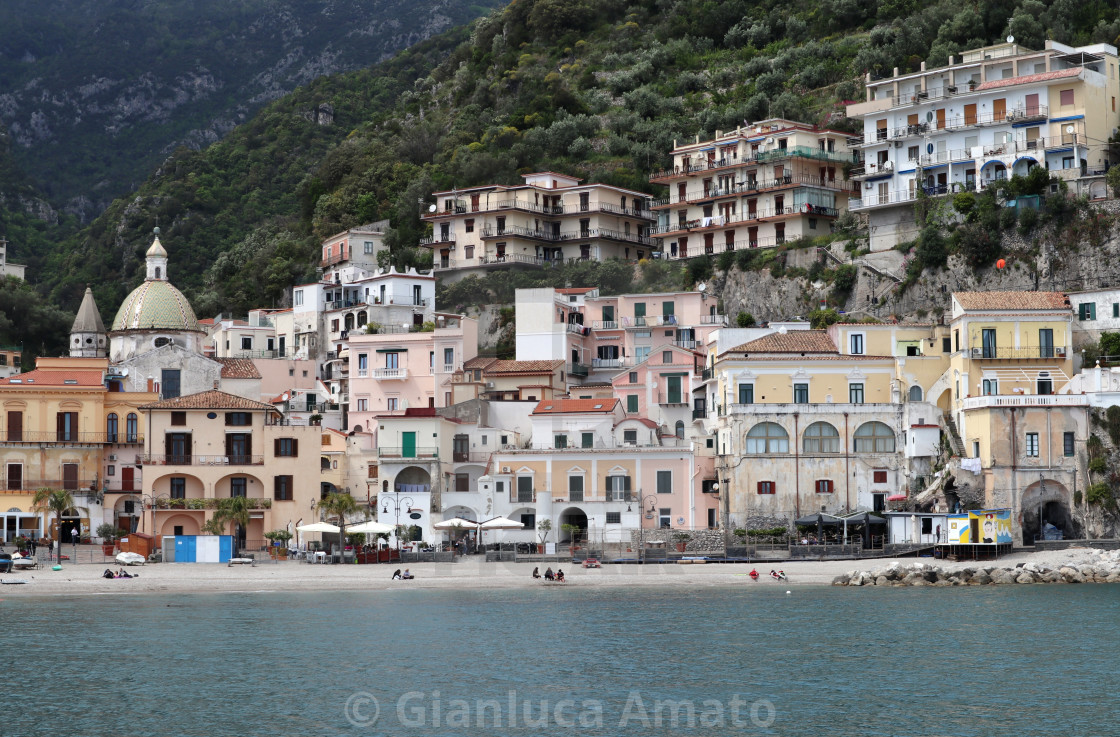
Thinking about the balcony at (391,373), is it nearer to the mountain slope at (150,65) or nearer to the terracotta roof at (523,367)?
the terracotta roof at (523,367)

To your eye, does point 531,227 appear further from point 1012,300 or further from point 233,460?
point 1012,300

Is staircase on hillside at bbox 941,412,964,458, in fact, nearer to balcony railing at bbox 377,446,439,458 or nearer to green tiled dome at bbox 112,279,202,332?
balcony railing at bbox 377,446,439,458

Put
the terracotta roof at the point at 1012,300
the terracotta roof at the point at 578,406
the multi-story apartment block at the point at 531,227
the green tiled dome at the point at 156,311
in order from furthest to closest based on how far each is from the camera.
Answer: the multi-story apartment block at the point at 531,227 < the green tiled dome at the point at 156,311 < the terracotta roof at the point at 578,406 < the terracotta roof at the point at 1012,300

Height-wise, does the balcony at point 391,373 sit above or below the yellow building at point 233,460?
above

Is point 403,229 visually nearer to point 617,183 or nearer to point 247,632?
point 617,183

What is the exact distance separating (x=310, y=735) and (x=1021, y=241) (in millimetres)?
52186

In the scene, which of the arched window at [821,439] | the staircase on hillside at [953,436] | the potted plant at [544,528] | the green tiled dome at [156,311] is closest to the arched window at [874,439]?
the arched window at [821,439]

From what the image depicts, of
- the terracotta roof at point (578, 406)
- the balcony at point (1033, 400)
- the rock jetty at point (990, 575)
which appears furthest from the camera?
the terracotta roof at point (578, 406)

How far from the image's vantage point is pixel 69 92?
15788cm

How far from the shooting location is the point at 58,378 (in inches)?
2997

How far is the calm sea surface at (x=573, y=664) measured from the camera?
35531 millimetres

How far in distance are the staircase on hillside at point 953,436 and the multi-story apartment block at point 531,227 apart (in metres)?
31.6

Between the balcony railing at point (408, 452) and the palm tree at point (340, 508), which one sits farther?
the balcony railing at point (408, 452)

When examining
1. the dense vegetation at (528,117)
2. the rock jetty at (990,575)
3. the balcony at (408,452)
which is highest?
the dense vegetation at (528,117)
